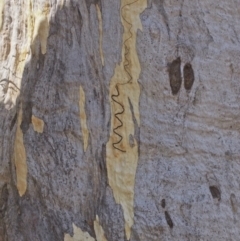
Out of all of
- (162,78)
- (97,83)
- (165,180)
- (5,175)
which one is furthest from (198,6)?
(5,175)

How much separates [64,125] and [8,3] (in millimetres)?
370

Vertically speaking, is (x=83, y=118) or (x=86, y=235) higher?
(x=83, y=118)

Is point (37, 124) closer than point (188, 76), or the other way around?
point (188, 76)

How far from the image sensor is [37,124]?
4.82ft

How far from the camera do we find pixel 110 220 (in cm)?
141

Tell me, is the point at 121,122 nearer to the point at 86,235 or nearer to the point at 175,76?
the point at 175,76

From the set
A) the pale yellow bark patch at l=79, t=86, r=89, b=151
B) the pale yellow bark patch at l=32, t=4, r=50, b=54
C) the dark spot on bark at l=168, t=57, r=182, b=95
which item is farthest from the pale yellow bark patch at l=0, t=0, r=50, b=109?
the dark spot on bark at l=168, t=57, r=182, b=95

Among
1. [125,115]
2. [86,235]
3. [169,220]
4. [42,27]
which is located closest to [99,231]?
[86,235]

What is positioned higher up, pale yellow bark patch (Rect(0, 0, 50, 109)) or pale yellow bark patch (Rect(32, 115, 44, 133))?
pale yellow bark patch (Rect(0, 0, 50, 109))

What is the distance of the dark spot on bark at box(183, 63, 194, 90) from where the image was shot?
4.46 ft

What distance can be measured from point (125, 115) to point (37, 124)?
0.72ft

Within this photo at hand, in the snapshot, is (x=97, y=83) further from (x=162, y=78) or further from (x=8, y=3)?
(x=8, y=3)

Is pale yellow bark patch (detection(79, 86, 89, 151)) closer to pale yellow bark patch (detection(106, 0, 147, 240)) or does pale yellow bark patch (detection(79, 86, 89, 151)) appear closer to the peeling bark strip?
pale yellow bark patch (detection(106, 0, 147, 240))

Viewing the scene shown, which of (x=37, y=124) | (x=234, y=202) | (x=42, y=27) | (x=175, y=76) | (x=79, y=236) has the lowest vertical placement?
(x=79, y=236)
